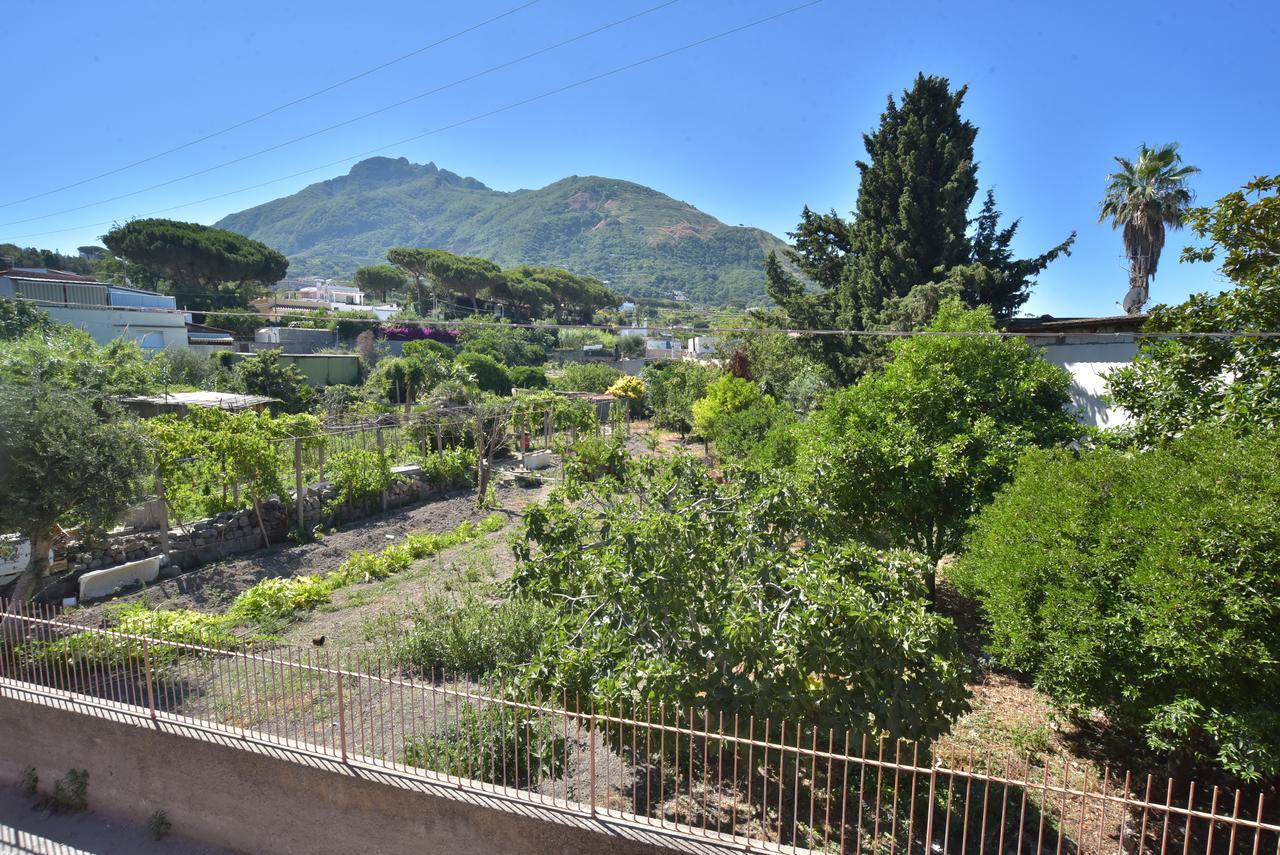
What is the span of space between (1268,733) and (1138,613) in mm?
898

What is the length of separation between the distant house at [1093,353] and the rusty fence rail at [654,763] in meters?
7.14

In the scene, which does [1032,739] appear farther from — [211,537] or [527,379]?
[527,379]

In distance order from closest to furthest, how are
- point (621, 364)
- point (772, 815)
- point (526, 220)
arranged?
point (772, 815) < point (621, 364) < point (526, 220)

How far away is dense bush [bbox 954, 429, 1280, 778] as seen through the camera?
4262 mm

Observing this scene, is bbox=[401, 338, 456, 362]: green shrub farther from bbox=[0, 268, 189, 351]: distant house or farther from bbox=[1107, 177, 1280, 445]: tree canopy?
bbox=[1107, 177, 1280, 445]: tree canopy

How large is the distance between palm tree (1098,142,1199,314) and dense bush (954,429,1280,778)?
16.3 m

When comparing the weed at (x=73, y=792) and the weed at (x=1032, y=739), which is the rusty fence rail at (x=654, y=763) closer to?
the weed at (x=1032, y=739)

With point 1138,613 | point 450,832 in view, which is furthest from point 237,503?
point 1138,613

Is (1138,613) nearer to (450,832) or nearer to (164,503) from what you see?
(450,832)

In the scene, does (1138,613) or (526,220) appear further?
(526,220)

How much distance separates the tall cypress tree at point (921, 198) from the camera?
2002cm

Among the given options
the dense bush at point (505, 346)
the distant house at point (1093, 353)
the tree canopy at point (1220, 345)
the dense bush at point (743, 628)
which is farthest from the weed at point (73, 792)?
the dense bush at point (505, 346)

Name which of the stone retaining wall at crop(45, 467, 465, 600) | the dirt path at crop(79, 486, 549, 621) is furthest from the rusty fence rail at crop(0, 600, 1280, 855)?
the stone retaining wall at crop(45, 467, 465, 600)

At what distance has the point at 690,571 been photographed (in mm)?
5684
